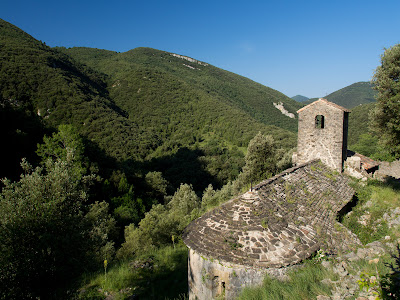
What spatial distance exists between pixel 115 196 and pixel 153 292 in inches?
730

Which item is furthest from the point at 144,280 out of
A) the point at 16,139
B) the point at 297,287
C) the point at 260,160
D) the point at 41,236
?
the point at 16,139

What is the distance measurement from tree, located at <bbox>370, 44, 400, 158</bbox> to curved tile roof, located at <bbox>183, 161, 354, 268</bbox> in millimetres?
3736

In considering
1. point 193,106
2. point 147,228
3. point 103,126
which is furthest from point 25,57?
point 147,228

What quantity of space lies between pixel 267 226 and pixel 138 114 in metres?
55.8

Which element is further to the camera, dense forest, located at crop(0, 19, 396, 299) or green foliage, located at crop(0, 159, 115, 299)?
dense forest, located at crop(0, 19, 396, 299)

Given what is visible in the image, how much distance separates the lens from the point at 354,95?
3841 inches

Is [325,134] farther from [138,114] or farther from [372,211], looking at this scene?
[138,114]

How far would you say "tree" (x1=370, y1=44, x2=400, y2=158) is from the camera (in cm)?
930

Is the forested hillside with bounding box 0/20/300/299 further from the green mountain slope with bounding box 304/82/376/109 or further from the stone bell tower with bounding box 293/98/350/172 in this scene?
the green mountain slope with bounding box 304/82/376/109

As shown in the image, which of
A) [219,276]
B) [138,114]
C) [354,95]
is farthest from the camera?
[354,95]

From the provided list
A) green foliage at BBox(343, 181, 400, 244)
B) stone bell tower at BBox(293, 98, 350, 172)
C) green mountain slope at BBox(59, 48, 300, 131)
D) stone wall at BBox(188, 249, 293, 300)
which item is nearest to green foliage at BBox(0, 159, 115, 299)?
stone wall at BBox(188, 249, 293, 300)

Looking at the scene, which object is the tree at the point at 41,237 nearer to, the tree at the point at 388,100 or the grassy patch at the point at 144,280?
the grassy patch at the point at 144,280

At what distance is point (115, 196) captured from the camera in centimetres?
2473

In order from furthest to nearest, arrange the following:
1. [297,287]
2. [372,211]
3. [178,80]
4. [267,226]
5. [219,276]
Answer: [178,80], [372,211], [267,226], [219,276], [297,287]
